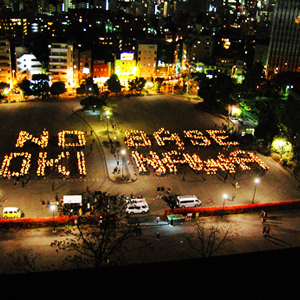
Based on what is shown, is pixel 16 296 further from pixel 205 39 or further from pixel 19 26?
pixel 19 26

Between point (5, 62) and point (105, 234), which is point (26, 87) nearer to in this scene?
point (5, 62)

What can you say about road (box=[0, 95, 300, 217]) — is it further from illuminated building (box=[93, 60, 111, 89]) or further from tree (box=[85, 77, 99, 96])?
illuminated building (box=[93, 60, 111, 89])

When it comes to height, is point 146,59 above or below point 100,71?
above

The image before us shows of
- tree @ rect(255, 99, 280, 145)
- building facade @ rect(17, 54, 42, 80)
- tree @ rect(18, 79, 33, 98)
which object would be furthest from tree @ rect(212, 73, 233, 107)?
building facade @ rect(17, 54, 42, 80)

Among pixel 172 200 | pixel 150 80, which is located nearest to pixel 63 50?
pixel 150 80

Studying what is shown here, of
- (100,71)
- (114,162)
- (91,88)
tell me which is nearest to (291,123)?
(114,162)

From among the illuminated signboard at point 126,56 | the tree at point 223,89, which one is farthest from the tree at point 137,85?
the tree at point 223,89
